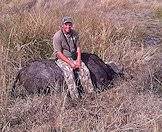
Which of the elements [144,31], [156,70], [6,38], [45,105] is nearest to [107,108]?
[45,105]

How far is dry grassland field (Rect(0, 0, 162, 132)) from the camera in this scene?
5.40 meters

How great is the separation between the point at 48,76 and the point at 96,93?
709mm

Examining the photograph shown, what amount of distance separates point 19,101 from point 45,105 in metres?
0.36

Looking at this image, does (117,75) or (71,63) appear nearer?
(71,63)

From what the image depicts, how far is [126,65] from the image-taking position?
787 centimetres

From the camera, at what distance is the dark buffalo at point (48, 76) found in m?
6.54

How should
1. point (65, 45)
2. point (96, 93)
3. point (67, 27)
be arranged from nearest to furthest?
point (96, 93), point (67, 27), point (65, 45)

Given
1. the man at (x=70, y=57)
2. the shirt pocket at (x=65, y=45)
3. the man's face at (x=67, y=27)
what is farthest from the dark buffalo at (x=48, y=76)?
the man's face at (x=67, y=27)

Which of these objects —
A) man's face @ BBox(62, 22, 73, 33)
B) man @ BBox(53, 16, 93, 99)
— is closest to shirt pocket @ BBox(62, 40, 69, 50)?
man @ BBox(53, 16, 93, 99)

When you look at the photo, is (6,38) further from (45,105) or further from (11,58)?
(45,105)

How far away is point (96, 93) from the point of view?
6.55 m

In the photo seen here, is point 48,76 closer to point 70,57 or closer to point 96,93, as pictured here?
point 70,57

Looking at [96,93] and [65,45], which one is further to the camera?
[65,45]

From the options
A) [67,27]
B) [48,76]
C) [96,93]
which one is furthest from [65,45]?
[96,93]
